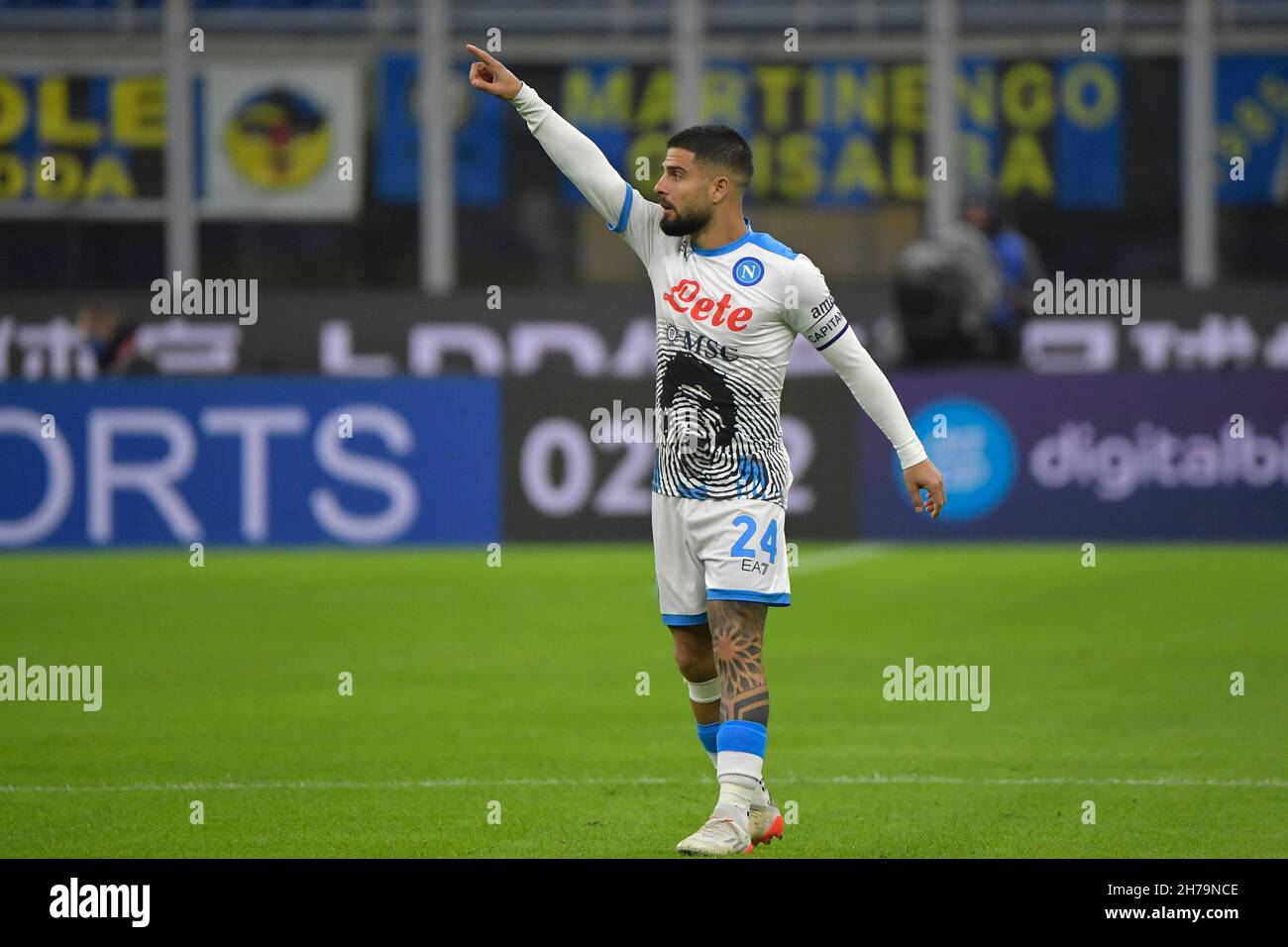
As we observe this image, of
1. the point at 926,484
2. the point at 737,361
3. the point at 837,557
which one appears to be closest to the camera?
the point at 926,484

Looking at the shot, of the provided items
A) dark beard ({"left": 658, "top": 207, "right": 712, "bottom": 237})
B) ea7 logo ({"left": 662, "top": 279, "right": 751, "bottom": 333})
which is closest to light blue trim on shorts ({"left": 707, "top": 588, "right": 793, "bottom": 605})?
ea7 logo ({"left": 662, "top": 279, "right": 751, "bottom": 333})

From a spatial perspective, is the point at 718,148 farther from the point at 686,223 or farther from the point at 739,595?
the point at 739,595

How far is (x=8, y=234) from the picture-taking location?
1013 inches

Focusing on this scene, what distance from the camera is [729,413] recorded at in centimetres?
759

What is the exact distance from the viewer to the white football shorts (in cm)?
750

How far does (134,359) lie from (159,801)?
14164 mm

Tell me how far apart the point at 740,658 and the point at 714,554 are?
1.13ft

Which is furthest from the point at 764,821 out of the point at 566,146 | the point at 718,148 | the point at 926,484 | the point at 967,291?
the point at 967,291

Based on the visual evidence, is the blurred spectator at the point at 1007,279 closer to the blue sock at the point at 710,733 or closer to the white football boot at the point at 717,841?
the blue sock at the point at 710,733

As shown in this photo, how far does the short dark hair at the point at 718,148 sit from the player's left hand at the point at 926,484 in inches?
42.6

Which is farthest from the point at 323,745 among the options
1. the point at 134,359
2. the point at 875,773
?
the point at 134,359
